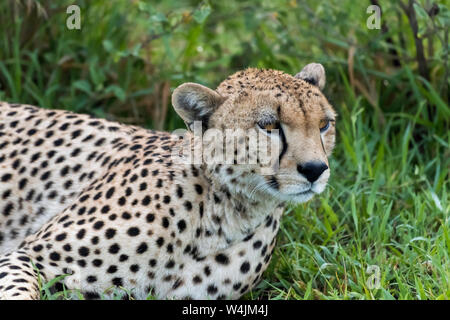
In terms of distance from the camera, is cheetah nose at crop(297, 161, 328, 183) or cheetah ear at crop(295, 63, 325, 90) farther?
cheetah ear at crop(295, 63, 325, 90)

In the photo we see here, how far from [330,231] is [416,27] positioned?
1440 mm

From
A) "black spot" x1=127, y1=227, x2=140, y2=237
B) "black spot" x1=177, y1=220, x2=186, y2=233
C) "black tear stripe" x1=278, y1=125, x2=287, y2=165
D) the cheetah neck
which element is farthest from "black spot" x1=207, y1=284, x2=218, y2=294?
"black tear stripe" x1=278, y1=125, x2=287, y2=165

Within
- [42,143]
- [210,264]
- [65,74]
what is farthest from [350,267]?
[65,74]

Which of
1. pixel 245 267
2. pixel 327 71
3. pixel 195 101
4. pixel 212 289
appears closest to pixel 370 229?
pixel 245 267

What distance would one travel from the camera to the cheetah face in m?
2.62

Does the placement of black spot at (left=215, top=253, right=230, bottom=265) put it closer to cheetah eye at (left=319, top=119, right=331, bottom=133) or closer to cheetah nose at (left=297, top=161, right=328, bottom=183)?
cheetah nose at (left=297, top=161, right=328, bottom=183)

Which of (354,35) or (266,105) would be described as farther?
(354,35)

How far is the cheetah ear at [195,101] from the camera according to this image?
272 cm

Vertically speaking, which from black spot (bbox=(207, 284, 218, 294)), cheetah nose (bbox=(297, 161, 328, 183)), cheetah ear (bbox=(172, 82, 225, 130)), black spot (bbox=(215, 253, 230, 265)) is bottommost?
black spot (bbox=(207, 284, 218, 294))

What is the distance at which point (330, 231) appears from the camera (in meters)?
3.35

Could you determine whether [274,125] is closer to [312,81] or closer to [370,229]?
[312,81]

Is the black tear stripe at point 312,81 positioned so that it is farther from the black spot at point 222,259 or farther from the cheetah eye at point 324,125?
the black spot at point 222,259

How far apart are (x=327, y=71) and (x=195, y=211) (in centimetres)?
200
